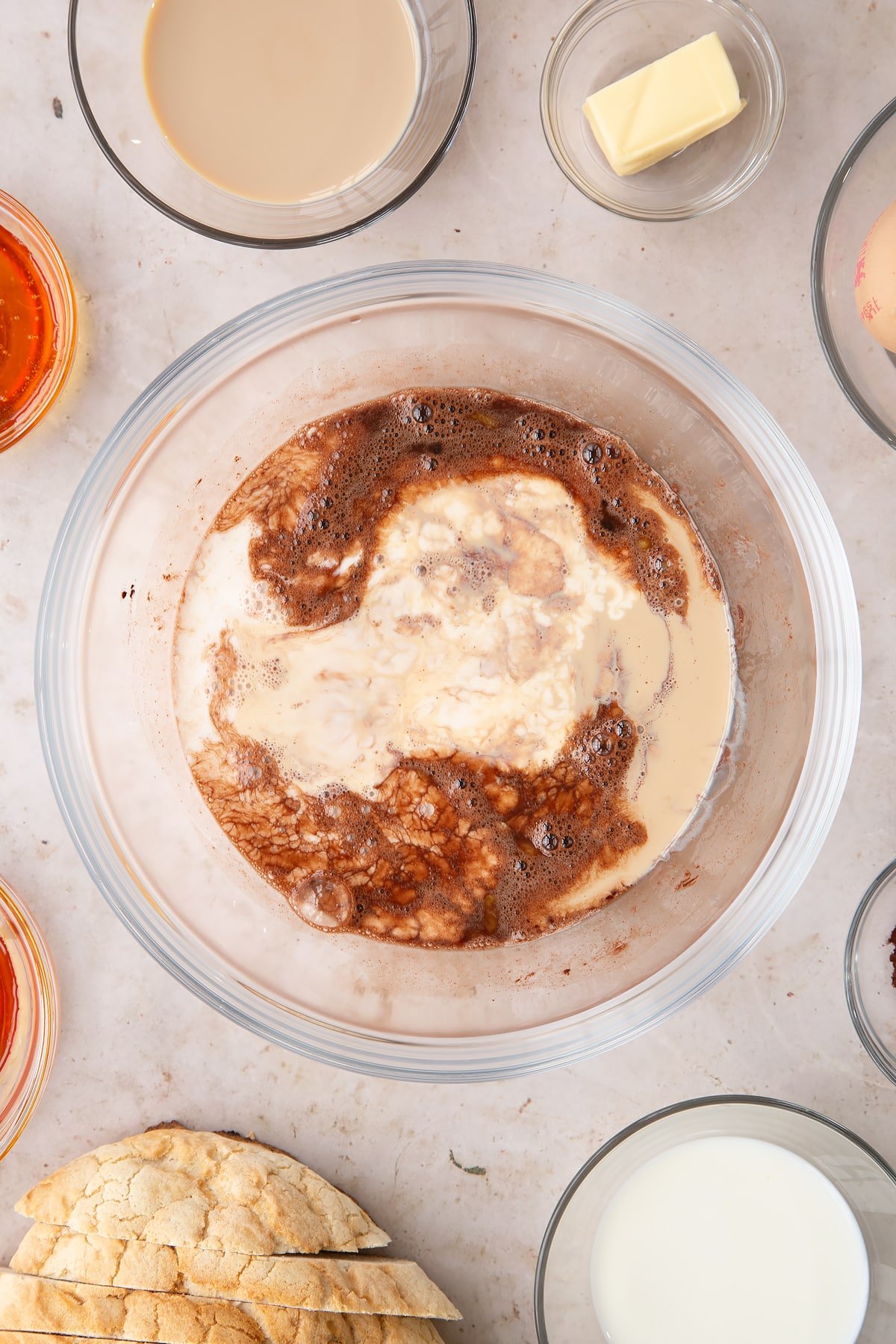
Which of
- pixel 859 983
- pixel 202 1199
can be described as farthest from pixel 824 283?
pixel 202 1199

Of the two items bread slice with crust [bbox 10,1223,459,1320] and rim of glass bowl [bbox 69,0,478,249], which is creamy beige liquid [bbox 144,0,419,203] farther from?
bread slice with crust [bbox 10,1223,459,1320]

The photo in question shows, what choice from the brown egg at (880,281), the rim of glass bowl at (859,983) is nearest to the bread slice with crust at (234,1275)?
the rim of glass bowl at (859,983)

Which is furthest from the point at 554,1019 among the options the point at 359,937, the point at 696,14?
the point at 696,14

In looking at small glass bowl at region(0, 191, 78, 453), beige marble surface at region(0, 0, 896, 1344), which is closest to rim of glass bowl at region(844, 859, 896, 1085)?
beige marble surface at region(0, 0, 896, 1344)

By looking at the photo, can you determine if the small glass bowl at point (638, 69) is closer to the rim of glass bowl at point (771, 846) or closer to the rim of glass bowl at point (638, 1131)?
the rim of glass bowl at point (771, 846)

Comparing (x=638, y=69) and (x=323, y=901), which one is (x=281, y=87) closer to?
(x=638, y=69)

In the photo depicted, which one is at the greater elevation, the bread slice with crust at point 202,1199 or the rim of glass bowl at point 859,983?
the rim of glass bowl at point 859,983
